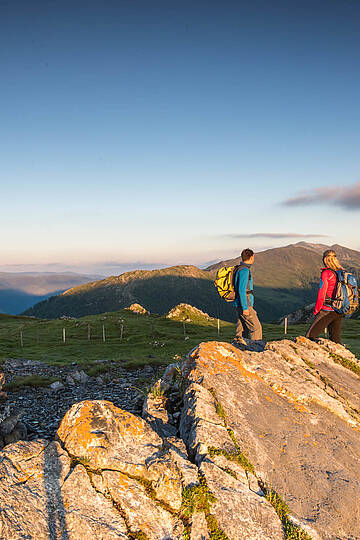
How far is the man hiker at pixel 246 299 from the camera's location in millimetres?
12875

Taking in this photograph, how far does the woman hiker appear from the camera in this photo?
44.8 feet

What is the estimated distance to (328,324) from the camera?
564 inches

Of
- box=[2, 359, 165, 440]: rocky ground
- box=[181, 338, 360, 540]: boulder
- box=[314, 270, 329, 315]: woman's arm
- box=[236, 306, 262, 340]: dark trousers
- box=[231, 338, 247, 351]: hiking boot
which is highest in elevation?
box=[314, 270, 329, 315]: woman's arm

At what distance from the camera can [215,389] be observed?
824 cm

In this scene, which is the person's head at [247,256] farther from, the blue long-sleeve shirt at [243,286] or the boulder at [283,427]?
the boulder at [283,427]

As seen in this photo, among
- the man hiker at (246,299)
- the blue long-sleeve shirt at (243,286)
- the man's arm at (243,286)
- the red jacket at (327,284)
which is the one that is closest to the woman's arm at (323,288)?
the red jacket at (327,284)

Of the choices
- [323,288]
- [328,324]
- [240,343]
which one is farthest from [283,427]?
[328,324]

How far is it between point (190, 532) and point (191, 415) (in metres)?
2.48

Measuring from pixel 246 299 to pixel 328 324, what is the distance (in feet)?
14.4

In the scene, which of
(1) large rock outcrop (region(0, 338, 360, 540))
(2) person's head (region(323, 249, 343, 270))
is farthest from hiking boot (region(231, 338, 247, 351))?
(2) person's head (region(323, 249, 343, 270))

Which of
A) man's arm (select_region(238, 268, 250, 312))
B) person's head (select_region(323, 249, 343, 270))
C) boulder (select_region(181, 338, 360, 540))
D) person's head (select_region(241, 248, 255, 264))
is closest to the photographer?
boulder (select_region(181, 338, 360, 540))

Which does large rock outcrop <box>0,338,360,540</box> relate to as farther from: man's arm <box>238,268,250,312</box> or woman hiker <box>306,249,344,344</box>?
woman hiker <box>306,249,344,344</box>

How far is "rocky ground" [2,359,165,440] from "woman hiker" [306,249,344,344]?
324 inches

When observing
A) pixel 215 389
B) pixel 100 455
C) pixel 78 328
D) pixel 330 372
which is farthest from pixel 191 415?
pixel 78 328
